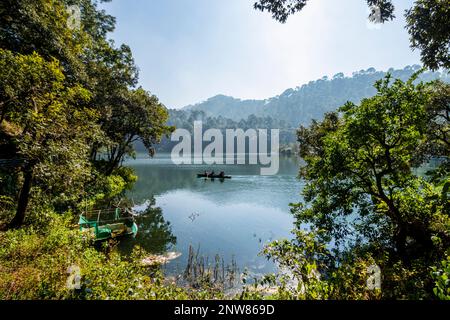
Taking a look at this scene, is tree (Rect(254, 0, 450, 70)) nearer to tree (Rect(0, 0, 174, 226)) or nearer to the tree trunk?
tree (Rect(0, 0, 174, 226))

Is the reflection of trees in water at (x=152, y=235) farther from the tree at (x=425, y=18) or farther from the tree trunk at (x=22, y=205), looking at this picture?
the tree at (x=425, y=18)

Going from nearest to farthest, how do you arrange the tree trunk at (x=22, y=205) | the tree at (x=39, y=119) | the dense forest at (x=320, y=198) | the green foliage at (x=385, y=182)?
1. the dense forest at (x=320, y=198)
2. the green foliage at (x=385, y=182)
3. the tree at (x=39, y=119)
4. the tree trunk at (x=22, y=205)

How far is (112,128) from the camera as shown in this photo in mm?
24062

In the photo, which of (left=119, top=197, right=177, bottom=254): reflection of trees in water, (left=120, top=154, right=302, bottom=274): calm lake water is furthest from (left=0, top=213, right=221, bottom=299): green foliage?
(left=119, top=197, right=177, bottom=254): reflection of trees in water

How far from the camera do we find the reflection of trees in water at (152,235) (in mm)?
15330

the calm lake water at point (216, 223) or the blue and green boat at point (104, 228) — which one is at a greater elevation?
the blue and green boat at point (104, 228)

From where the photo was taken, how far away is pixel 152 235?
1781 centimetres

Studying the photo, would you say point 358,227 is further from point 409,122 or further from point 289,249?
point 289,249

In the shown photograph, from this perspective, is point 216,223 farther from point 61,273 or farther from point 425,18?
point 425,18

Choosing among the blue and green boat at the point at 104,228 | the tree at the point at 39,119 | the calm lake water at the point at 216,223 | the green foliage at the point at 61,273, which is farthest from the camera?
the calm lake water at the point at 216,223

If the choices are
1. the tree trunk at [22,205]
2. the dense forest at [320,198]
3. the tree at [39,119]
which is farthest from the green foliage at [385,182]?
the tree trunk at [22,205]

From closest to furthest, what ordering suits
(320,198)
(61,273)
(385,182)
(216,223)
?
(61,273) < (385,182) < (320,198) < (216,223)

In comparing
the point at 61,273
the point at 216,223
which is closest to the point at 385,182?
the point at 61,273
